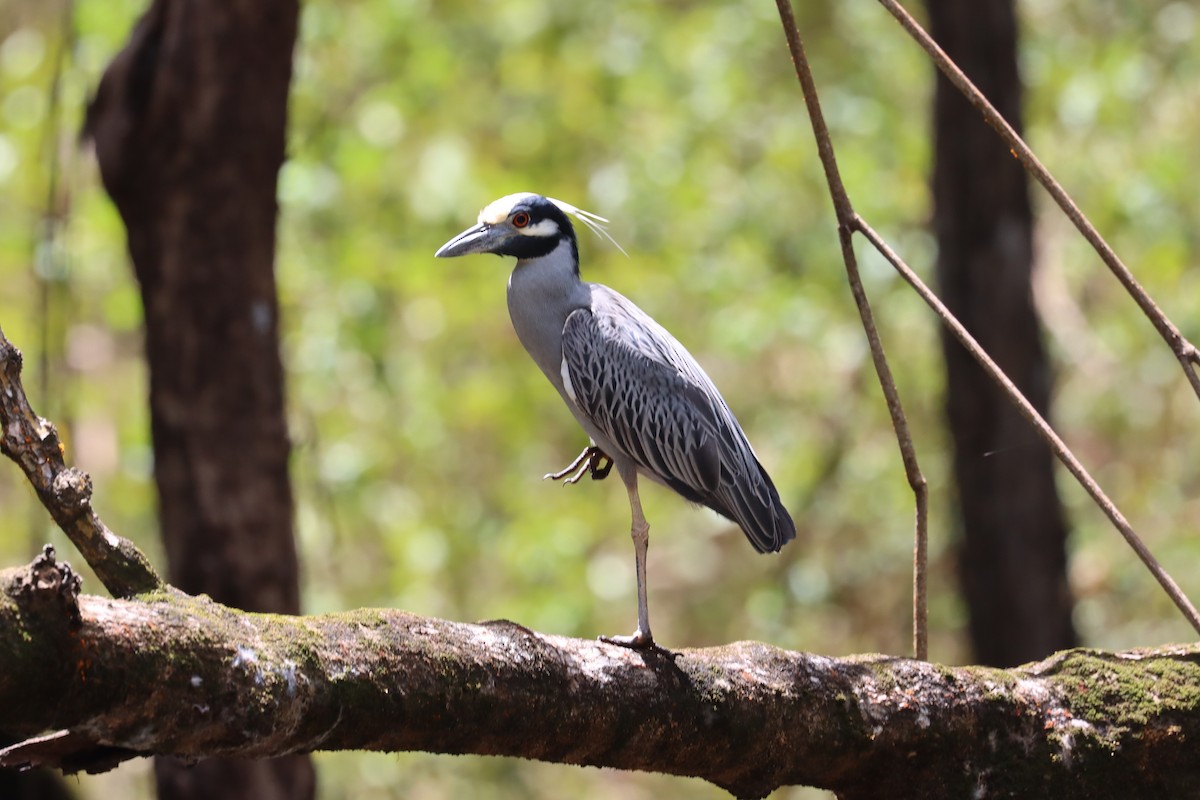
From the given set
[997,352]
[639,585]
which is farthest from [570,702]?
[997,352]

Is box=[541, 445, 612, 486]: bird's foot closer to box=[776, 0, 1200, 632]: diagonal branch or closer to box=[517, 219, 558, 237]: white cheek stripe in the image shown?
box=[517, 219, 558, 237]: white cheek stripe

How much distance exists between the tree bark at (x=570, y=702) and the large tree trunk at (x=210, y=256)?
2.26 metres

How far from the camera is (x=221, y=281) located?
15.6 feet

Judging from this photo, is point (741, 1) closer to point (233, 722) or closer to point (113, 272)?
point (113, 272)

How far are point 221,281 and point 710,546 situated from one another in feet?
20.4

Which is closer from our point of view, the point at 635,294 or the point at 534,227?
the point at 534,227

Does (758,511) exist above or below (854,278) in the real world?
below

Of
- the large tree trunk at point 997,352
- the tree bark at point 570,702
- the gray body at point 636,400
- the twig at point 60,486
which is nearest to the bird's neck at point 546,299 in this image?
Answer: the gray body at point 636,400

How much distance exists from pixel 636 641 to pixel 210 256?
7.97ft

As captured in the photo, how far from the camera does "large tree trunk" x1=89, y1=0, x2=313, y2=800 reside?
4.70m

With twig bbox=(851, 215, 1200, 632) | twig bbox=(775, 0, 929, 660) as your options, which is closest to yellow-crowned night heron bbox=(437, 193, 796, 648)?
twig bbox=(775, 0, 929, 660)

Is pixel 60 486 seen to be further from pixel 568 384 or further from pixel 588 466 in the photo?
pixel 588 466

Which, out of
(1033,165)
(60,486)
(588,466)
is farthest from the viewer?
(588,466)

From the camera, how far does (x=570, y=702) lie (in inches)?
103
